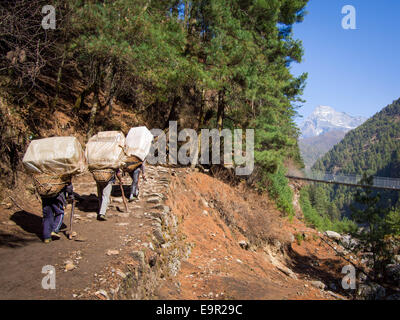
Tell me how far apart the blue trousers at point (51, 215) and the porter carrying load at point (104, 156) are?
→ 1129 mm

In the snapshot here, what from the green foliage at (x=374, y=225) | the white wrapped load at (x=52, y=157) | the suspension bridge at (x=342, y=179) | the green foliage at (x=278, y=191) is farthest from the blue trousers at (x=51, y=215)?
the suspension bridge at (x=342, y=179)

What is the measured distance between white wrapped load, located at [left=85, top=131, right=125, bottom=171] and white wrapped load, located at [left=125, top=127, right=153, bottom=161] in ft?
3.96

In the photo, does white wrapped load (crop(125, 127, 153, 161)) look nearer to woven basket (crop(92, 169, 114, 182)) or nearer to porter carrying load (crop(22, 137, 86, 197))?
woven basket (crop(92, 169, 114, 182))

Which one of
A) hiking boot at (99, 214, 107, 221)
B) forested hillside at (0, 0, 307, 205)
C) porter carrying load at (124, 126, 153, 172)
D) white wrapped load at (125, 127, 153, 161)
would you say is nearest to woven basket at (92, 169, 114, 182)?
hiking boot at (99, 214, 107, 221)

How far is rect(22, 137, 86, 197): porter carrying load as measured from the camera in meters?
4.84

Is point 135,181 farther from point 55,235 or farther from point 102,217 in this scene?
point 55,235

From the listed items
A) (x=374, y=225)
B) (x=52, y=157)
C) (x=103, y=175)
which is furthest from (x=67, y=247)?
(x=374, y=225)

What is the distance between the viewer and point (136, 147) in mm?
7746

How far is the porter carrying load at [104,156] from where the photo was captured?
614 centimetres

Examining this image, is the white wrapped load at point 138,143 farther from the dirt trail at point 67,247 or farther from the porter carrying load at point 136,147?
the dirt trail at point 67,247

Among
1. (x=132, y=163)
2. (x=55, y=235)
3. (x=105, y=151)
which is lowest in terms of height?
(x=55, y=235)

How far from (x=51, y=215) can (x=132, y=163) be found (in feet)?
9.47
